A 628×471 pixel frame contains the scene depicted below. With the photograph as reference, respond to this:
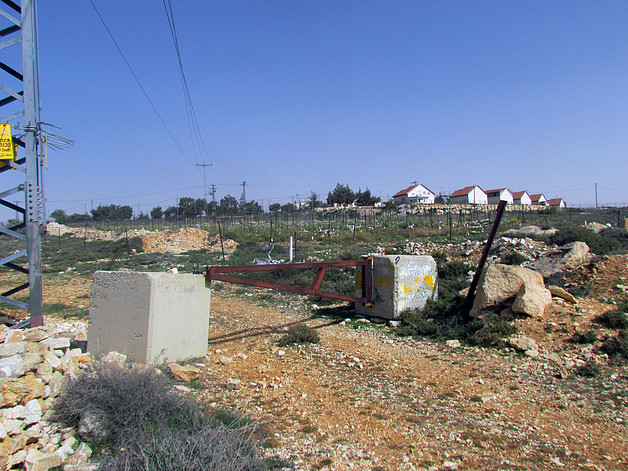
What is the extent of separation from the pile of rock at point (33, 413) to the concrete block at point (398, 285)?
618cm

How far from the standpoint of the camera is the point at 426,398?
201 inches

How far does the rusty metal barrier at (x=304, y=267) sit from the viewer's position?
6.81 m

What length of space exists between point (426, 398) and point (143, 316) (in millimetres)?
3939

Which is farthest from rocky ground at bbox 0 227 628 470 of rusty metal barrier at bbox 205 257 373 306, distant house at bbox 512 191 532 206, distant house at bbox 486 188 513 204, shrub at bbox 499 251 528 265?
distant house at bbox 512 191 532 206

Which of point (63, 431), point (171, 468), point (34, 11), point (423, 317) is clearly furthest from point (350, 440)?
point (34, 11)

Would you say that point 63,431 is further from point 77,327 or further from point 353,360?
point 77,327

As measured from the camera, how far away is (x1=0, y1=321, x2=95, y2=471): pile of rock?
126 inches

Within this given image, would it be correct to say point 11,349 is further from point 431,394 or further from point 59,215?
point 59,215

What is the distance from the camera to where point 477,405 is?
4.87m

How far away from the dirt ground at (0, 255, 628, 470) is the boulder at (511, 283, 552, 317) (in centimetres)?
18

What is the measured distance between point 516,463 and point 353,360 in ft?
10.6

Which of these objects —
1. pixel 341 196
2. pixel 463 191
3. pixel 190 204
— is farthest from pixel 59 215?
pixel 463 191

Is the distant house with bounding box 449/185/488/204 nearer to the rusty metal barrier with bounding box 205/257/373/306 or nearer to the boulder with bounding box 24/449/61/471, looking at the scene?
the rusty metal barrier with bounding box 205/257/373/306

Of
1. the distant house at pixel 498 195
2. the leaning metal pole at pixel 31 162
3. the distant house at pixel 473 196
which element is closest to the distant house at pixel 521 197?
the distant house at pixel 498 195
